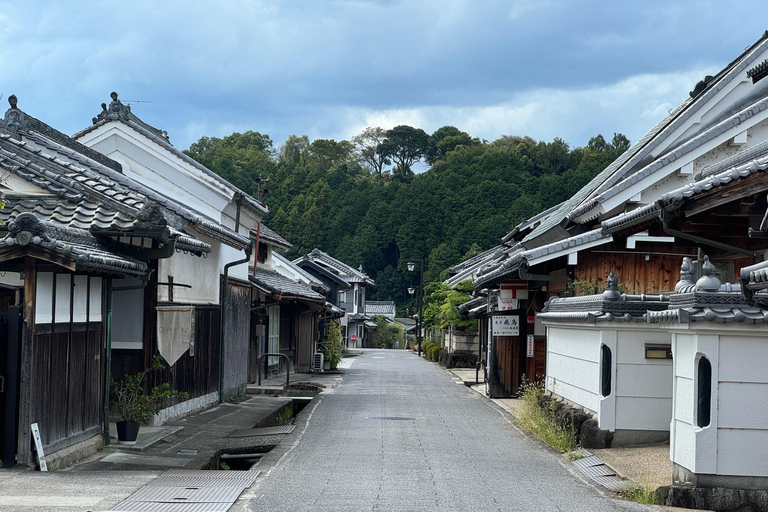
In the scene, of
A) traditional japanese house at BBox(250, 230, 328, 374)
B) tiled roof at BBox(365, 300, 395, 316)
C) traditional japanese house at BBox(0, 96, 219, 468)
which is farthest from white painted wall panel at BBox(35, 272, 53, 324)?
tiled roof at BBox(365, 300, 395, 316)

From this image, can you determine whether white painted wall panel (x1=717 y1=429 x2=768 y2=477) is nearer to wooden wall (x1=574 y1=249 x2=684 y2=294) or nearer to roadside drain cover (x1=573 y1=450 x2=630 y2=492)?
roadside drain cover (x1=573 y1=450 x2=630 y2=492)

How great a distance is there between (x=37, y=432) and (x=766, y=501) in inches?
311

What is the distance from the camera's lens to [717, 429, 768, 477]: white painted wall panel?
784 cm

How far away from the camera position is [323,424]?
15.4 meters

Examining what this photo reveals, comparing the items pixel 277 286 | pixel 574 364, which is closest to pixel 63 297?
pixel 574 364

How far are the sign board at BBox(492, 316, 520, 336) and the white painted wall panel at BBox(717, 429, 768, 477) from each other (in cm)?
1370

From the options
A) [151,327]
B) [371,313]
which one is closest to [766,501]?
[151,327]

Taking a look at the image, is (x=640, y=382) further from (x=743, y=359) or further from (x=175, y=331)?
(x=175, y=331)

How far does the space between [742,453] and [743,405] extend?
18.9 inches

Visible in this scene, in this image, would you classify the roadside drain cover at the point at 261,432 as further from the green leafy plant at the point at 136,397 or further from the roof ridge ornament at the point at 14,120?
the roof ridge ornament at the point at 14,120

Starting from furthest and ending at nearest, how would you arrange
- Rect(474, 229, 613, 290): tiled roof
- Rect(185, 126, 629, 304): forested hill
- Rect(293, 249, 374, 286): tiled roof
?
Rect(185, 126, 629, 304): forested hill → Rect(293, 249, 374, 286): tiled roof → Rect(474, 229, 613, 290): tiled roof

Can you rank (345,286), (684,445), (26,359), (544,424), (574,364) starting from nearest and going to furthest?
(684,445) < (26,359) < (574,364) < (544,424) < (345,286)

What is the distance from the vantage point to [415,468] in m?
10.2

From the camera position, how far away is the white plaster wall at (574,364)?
1198 cm
